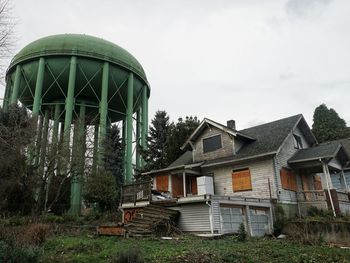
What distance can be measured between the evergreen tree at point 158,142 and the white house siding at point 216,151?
706 centimetres

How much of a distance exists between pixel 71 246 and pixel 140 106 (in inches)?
936

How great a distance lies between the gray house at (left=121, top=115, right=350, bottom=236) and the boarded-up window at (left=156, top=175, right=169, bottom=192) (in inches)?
2.8

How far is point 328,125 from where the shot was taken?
35406mm

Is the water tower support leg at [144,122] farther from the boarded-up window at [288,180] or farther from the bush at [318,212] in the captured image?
the bush at [318,212]

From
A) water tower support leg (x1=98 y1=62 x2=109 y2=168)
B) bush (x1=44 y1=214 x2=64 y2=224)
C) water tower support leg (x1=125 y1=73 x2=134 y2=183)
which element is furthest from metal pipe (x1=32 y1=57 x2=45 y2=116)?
bush (x1=44 y1=214 x2=64 y2=224)

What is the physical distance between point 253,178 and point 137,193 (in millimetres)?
7086

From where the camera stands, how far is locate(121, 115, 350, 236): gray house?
1546 centimetres

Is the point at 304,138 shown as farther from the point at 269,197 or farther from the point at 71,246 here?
the point at 71,246

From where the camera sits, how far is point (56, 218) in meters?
19.5

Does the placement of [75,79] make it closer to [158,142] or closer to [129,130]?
[129,130]

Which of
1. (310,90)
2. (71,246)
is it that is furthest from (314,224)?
(71,246)

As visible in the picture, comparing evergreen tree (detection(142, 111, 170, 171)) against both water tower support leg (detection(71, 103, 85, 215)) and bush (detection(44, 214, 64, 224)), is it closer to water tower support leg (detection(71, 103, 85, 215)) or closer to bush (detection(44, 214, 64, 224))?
water tower support leg (detection(71, 103, 85, 215))

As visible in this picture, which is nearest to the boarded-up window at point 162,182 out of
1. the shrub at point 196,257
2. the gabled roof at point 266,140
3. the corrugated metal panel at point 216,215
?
the gabled roof at point 266,140

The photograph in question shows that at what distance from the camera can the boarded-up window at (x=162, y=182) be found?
2172cm
